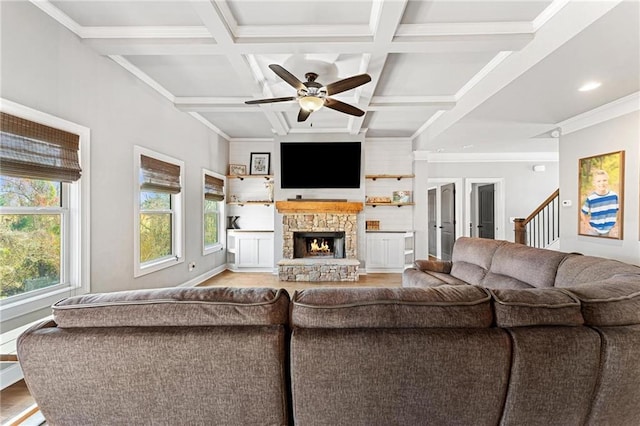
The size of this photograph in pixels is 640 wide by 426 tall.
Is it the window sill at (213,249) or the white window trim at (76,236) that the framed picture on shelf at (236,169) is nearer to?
the window sill at (213,249)

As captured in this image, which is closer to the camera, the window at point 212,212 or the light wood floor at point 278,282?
the light wood floor at point 278,282

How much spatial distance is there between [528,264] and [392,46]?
2180mm

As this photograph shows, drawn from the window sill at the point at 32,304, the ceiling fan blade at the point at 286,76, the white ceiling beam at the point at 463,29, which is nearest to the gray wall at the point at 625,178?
the white ceiling beam at the point at 463,29

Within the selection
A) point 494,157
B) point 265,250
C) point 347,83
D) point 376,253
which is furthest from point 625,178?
point 265,250

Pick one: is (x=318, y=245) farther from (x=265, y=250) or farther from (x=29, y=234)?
Result: (x=29, y=234)

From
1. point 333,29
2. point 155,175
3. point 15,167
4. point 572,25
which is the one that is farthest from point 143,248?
point 572,25

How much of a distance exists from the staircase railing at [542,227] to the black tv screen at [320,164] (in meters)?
2.78

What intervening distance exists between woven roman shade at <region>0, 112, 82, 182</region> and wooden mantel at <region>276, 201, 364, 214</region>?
324 centimetres

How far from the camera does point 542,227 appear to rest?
213 inches

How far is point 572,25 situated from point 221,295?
286cm

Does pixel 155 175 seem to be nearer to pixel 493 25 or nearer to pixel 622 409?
pixel 493 25

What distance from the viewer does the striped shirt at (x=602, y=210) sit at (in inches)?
135

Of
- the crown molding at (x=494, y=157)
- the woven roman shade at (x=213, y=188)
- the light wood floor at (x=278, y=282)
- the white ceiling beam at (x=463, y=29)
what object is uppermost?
the white ceiling beam at (x=463, y=29)

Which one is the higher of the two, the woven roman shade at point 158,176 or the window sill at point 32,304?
the woven roman shade at point 158,176
